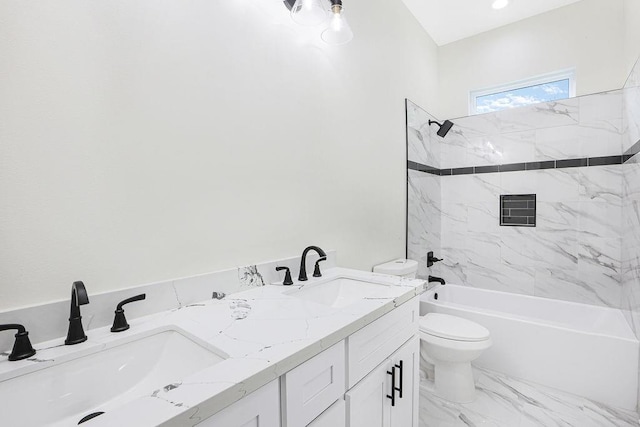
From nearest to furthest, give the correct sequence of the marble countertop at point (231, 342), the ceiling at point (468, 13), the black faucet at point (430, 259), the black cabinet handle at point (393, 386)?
the marble countertop at point (231, 342) → the black cabinet handle at point (393, 386) → the ceiling at point (468, 13) → the black faucet at point (430, 259)

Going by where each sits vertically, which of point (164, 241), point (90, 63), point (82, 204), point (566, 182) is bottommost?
point (164, 241)

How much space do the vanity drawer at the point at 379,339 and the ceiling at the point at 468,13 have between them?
274cm

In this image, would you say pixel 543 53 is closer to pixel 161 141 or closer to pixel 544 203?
pixel 544 203

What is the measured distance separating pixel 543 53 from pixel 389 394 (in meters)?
3.39

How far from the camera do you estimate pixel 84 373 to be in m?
0.72

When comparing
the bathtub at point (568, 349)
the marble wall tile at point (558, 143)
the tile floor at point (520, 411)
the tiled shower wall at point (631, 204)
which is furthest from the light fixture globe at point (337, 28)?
the marble wall tile at point (558, 143)

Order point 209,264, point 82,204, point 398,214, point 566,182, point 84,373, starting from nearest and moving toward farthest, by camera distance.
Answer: point 84,373, point 82,204, point 209,264, point 398,214, point 566,182

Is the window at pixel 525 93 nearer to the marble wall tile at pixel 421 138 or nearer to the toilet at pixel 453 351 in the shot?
the marble wall tile at pixel 421 138

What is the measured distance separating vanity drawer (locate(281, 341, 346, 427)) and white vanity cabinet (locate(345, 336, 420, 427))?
0.10m

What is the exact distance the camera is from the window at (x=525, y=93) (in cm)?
281

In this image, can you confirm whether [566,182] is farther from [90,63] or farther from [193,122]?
[90,63]

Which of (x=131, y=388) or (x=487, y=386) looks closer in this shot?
(x=131, y=388)

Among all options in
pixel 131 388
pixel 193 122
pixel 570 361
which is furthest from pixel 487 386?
pixel 193 122

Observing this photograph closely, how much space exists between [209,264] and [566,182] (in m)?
3.15
